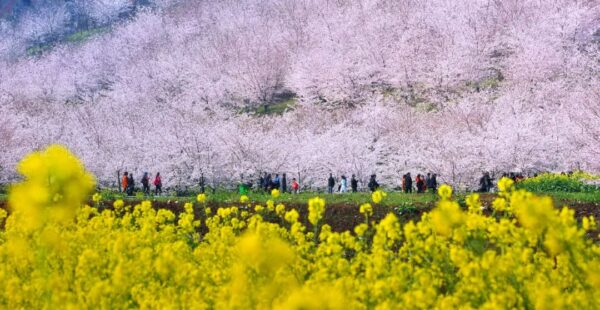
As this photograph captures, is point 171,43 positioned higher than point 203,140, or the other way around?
point 171,43

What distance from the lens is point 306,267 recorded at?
6.41 meters

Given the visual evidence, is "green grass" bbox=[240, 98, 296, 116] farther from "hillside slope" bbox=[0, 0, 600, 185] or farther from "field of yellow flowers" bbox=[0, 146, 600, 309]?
"field of yellow flowers" bbox=[0, 146, 600, 309]

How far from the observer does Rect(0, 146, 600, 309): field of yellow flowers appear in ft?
13.2

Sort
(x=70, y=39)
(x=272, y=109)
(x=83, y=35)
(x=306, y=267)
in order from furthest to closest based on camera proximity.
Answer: (x=83, y=35) → (x=70, y=39) → (x=272, y=109) → (x=306, y=267)

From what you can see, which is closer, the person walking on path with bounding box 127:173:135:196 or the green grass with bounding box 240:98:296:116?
the person walking on path with bounding box 127:173:135:196

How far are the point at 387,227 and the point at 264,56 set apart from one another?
57982mm

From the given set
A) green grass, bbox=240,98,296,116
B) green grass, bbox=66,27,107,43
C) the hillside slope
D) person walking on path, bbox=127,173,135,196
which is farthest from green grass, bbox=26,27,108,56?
person walking on path, bbox=127,173,135,196

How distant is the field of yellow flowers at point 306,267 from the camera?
13.2 feet

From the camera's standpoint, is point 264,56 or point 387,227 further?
point 264,56

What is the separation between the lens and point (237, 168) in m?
33.8

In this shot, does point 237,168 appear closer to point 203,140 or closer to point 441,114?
point 203,140

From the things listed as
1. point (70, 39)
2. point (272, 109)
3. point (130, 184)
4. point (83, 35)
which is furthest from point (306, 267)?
point (83, 35)

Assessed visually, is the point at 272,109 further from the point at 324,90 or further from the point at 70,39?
the point at 70,39

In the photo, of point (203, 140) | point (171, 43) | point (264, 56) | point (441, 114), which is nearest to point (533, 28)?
point (441, 114)
